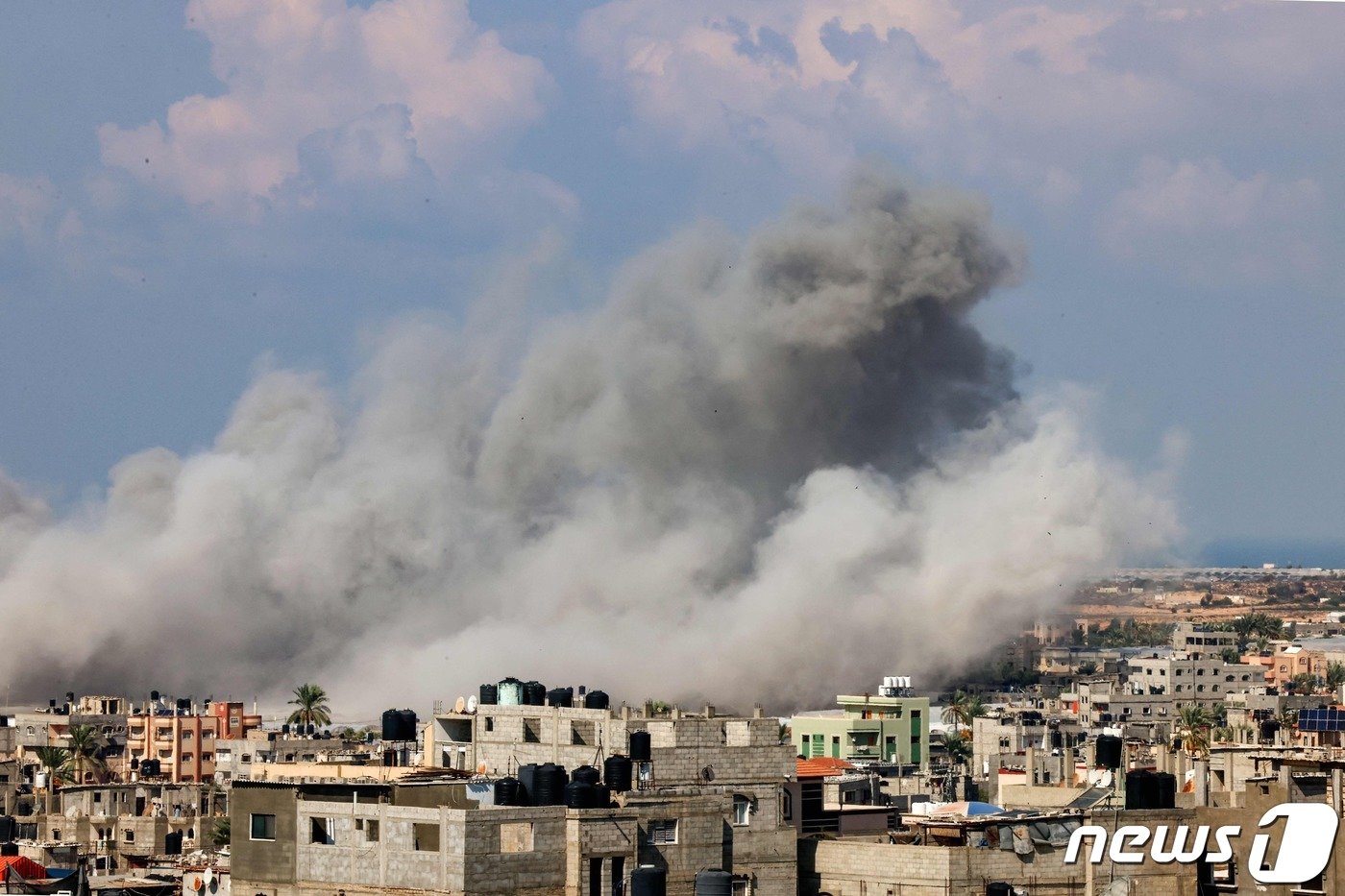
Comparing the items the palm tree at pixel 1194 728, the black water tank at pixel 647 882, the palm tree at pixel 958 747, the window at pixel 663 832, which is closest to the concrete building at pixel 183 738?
the palm tree at pixel 958 747

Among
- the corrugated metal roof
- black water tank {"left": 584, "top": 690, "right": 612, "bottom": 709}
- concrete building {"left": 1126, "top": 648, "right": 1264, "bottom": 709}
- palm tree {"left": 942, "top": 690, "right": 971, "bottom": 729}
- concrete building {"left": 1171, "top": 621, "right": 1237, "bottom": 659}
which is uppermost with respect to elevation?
concrete building {"left": 1171, "top": 621, "right": 1237, "bottom": 659}

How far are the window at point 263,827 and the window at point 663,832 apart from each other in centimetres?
336

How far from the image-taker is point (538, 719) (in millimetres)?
29453

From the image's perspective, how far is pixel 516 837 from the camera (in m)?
23.0

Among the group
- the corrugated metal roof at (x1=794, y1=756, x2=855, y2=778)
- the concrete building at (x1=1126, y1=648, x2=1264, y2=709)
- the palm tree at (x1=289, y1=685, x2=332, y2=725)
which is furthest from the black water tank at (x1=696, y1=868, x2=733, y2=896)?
the concrete building at (x1=1126, y1=648, x2=1264, y2=709)

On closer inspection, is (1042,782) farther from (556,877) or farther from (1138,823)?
(556,877)

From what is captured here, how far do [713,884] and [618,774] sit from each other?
2970mm

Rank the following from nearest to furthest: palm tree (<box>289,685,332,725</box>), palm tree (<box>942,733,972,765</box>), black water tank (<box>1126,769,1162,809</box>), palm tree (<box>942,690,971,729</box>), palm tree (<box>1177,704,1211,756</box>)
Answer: black water tank (<box>1126,769,1162,809</box>) < palm tree (<box>1177,704,1211,756</box>) < palm tree (<box>942,733,972,765</box>) < palm tree (<box>289,685,332,725</box>) < palm tree (<box>942,690,971,729</box>)

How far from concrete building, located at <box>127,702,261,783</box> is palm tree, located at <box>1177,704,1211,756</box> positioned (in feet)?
63.6

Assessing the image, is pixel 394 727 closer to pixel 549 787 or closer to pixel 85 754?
pixel 549 787

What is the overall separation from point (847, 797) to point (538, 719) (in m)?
4.74

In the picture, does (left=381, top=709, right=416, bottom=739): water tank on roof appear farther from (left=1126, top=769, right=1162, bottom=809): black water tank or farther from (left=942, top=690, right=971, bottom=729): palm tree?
(left=942, top=690, right=971, bottom=729): palm tree

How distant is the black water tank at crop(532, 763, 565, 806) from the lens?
24031 mm

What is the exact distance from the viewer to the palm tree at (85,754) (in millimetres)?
53469
